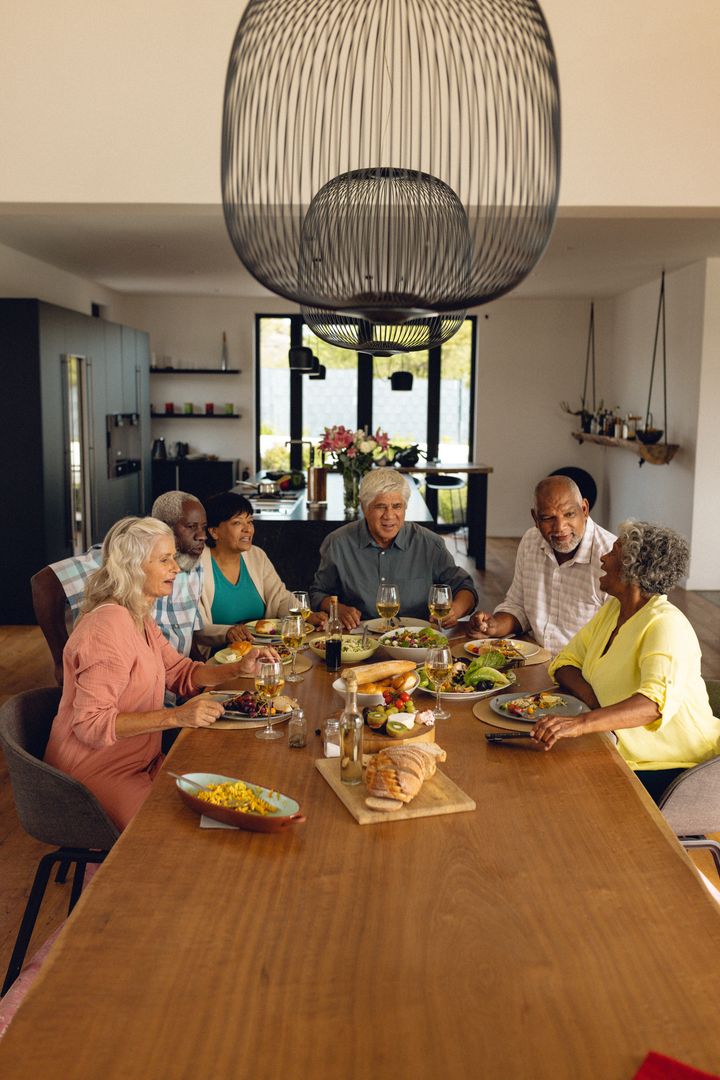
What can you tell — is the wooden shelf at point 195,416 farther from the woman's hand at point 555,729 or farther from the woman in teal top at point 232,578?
the woman's hand at point 555,729

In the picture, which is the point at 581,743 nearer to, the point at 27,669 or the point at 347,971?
the point at 347,971

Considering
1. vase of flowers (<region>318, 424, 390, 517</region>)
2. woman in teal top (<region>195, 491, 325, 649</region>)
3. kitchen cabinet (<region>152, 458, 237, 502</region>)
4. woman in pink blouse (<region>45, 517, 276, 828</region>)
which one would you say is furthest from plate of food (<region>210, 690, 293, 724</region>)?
kitchen cabinet (<region>152, 458, 237, 502</region>)

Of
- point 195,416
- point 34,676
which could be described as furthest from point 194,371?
point 34,676

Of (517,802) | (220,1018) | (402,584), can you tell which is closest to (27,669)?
(402,584)

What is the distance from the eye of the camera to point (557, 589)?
3648 millimetres

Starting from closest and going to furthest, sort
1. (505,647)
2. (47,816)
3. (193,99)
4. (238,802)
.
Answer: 1. (238,802)
2. (47,816)
3. (505,647)
4. (193,99)

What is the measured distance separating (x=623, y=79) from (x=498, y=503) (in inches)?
303

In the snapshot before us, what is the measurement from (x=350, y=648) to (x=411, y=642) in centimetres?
21

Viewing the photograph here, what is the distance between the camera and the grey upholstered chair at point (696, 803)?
2.38m

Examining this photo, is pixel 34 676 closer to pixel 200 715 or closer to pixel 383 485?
pixel 383 485

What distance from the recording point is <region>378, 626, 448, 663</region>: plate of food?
2961mm

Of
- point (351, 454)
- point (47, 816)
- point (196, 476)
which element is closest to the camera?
point (47, 816)

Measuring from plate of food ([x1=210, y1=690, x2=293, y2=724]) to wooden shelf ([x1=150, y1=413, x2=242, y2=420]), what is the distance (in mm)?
9616

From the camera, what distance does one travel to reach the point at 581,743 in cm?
232
